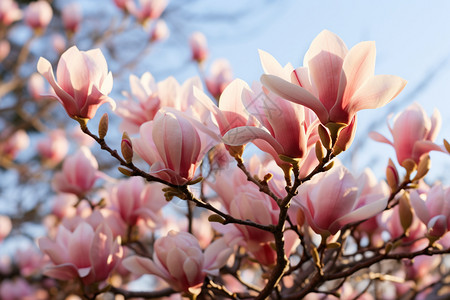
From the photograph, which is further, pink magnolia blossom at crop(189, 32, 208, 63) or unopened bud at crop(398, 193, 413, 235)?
pink magnolia blossom at crop(189, 32, 208, 63)

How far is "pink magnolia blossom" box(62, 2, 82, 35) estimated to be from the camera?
2.71 metres

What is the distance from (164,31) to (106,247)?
2.16 m

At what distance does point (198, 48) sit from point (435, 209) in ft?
5.50

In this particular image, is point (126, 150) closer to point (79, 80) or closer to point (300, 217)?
point (79, 80)

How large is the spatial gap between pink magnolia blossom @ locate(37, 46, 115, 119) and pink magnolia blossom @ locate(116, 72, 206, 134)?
10.3 inches

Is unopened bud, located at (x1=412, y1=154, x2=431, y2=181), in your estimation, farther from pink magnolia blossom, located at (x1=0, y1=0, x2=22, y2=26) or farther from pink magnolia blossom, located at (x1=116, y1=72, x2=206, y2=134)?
pink magnolia blossom, located at (x1=0, y1=0, x2=22, y2=26)

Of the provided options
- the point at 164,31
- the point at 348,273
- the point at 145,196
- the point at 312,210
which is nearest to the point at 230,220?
the point at 312,210

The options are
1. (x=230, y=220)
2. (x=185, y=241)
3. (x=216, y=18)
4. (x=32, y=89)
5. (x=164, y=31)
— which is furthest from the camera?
(x=216, y=18)

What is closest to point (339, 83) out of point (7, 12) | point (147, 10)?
point (147, 10)

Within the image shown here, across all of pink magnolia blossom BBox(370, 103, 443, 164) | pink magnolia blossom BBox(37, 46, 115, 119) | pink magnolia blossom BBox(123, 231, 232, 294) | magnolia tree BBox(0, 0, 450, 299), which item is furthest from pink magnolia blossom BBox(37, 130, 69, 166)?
pink magnolia blossom BBox(370, 103, 443, 164)

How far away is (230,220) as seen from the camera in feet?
2.07

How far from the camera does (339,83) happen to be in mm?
516

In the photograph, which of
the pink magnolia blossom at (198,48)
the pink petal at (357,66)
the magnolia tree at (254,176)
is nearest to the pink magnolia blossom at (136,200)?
the magnolia tree at (254,176)

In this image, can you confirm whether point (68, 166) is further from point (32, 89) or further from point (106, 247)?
point (32, 89)
